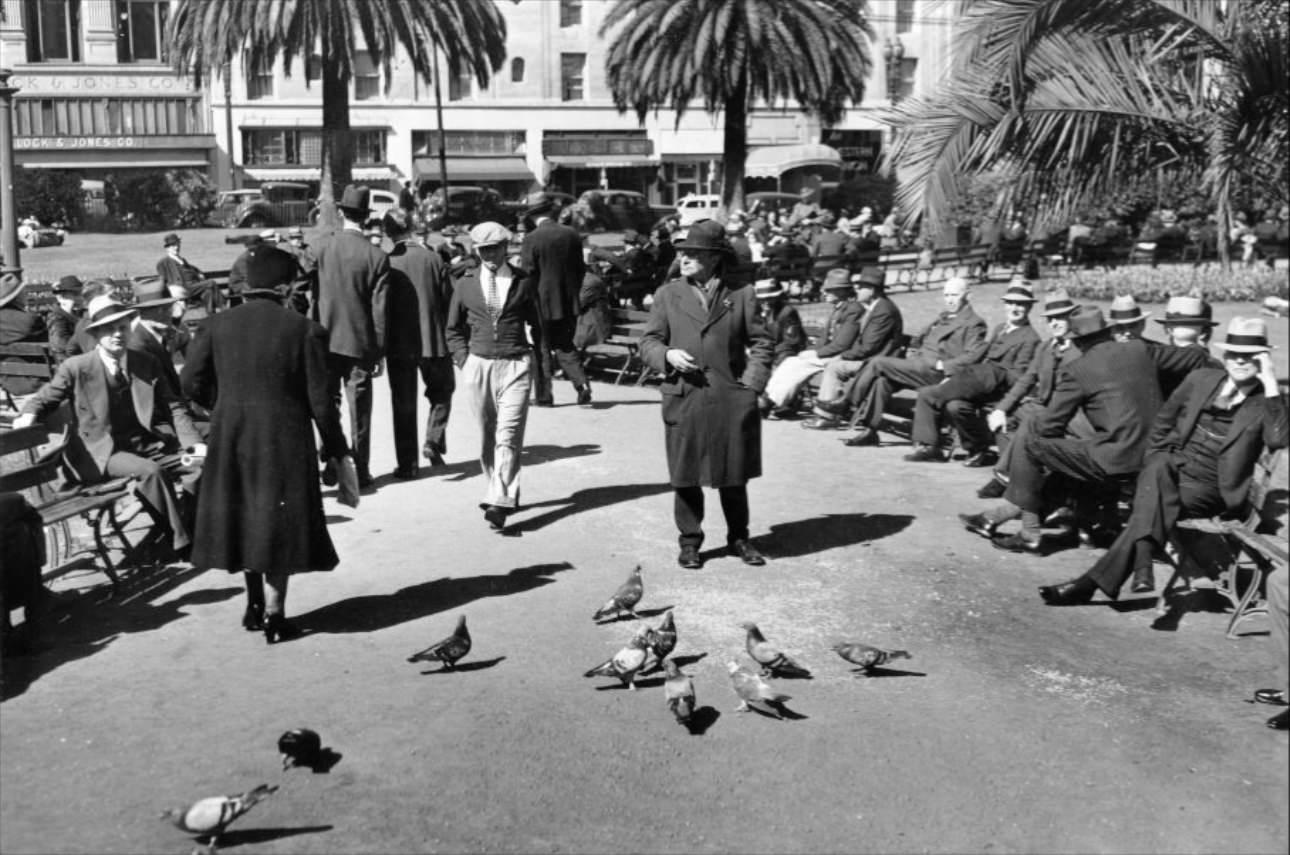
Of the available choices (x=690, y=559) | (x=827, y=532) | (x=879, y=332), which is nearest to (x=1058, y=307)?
(x=827, y=532)

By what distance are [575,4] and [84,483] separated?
172 ft

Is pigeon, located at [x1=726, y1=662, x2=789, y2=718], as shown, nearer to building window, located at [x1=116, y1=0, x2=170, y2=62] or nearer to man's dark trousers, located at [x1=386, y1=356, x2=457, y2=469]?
man's dark trousers, located at [x1=386, y1=356, x2=457, y2=469]

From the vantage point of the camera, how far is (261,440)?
7.18 meters

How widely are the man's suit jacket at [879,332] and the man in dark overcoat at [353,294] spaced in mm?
4320

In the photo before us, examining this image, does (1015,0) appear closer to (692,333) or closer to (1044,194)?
(1044,194)

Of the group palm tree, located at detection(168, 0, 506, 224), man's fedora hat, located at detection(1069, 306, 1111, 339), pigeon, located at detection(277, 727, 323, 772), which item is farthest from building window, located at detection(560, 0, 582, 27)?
pigeon, located at detection(277, 727, 323, 772)

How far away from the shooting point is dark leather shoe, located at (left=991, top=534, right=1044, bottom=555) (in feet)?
30.0

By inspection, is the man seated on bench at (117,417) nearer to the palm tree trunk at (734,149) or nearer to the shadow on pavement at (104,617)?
the shadow on pavement at (104,617)

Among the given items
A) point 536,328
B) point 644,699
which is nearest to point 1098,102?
point 536,328

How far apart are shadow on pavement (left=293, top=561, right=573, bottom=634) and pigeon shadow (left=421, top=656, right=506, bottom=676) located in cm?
73

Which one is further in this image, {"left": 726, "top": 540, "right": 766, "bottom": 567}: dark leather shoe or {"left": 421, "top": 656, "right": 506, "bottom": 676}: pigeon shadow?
{"left": 726, "top": 540, "right": 766, "bottom": 567}: dark leather shoe

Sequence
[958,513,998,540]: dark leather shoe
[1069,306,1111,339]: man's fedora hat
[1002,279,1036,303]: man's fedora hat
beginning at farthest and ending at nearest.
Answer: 1. [1002,279,1036,303]: man's fedora hat
2. [958,513,998,540]: dark leather shoe
3. [1069,306,1111,339]: man's fedora hat

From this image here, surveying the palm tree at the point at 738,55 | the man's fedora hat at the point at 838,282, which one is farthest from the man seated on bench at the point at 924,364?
the palm tree at the point at 738,55

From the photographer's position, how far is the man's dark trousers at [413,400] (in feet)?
36.0
